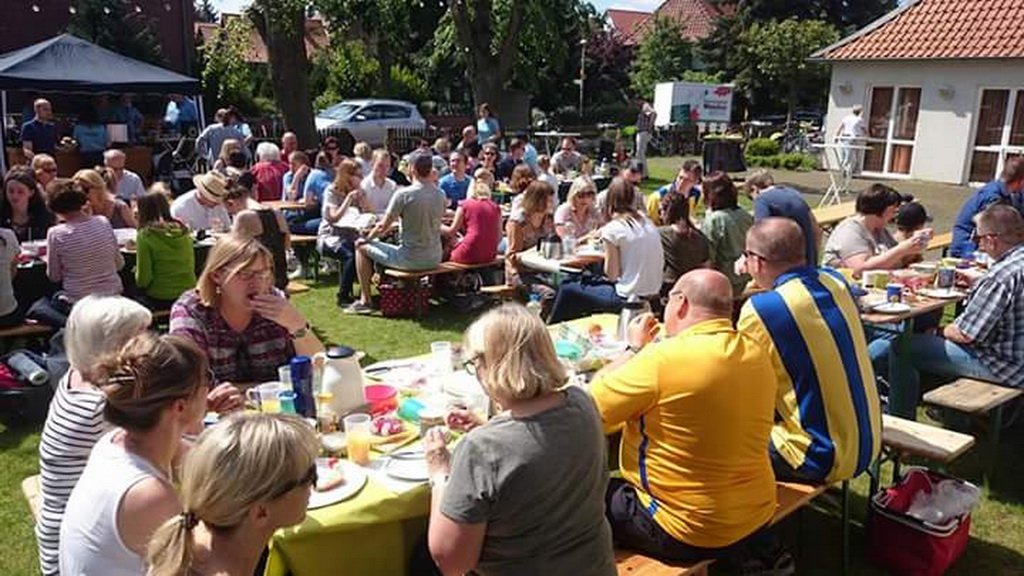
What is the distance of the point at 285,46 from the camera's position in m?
17.3

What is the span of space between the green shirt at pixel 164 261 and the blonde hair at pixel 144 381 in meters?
4.08

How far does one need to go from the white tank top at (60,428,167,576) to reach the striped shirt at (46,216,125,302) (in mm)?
4226

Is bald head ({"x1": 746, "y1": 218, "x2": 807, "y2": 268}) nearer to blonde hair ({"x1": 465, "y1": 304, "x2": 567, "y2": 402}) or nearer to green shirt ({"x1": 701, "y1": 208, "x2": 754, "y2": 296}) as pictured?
blonde hair ({"x1": 465, "y1": 304, "x2": 567, "y2": 402})

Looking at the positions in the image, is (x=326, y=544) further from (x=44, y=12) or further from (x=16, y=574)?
(x=44, y=12)

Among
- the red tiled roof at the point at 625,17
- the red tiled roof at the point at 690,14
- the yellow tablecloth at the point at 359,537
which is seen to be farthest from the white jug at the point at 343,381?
the red tiled roof at the point at 625,17

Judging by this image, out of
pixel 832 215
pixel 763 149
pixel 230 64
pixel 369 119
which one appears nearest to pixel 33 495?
pixel 832 215

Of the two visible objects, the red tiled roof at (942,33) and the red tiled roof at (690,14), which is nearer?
the red tiled roof at (942,33)

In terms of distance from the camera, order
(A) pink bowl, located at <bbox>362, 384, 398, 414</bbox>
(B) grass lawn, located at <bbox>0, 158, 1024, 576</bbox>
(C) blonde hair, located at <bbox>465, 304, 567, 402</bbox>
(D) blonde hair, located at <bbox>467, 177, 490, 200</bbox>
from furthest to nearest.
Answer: (D) blonde hair, located at <bbox>467, 177, 490, 200</bbox> → (B) grass lawn, located at <bbox>0, 158, 1024, 576</bbox> → (A) pink bowl, located at <bbox>362, 384, 398, 414</bbox> → (C) blonde hair, located at <bbox>465, 304, 567, 402</bbox>

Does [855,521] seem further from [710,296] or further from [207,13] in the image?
[207,13]

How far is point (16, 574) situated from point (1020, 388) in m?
5.37

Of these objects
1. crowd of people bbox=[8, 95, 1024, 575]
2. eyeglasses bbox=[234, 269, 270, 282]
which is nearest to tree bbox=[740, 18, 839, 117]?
crowd of people bbox=[8, 95, 1024, 575]

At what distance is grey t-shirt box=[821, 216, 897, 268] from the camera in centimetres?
628

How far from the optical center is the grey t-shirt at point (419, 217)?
25.1 ft

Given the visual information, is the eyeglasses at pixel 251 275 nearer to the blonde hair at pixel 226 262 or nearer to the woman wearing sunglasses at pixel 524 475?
the blonde hair at pixel 226 262
